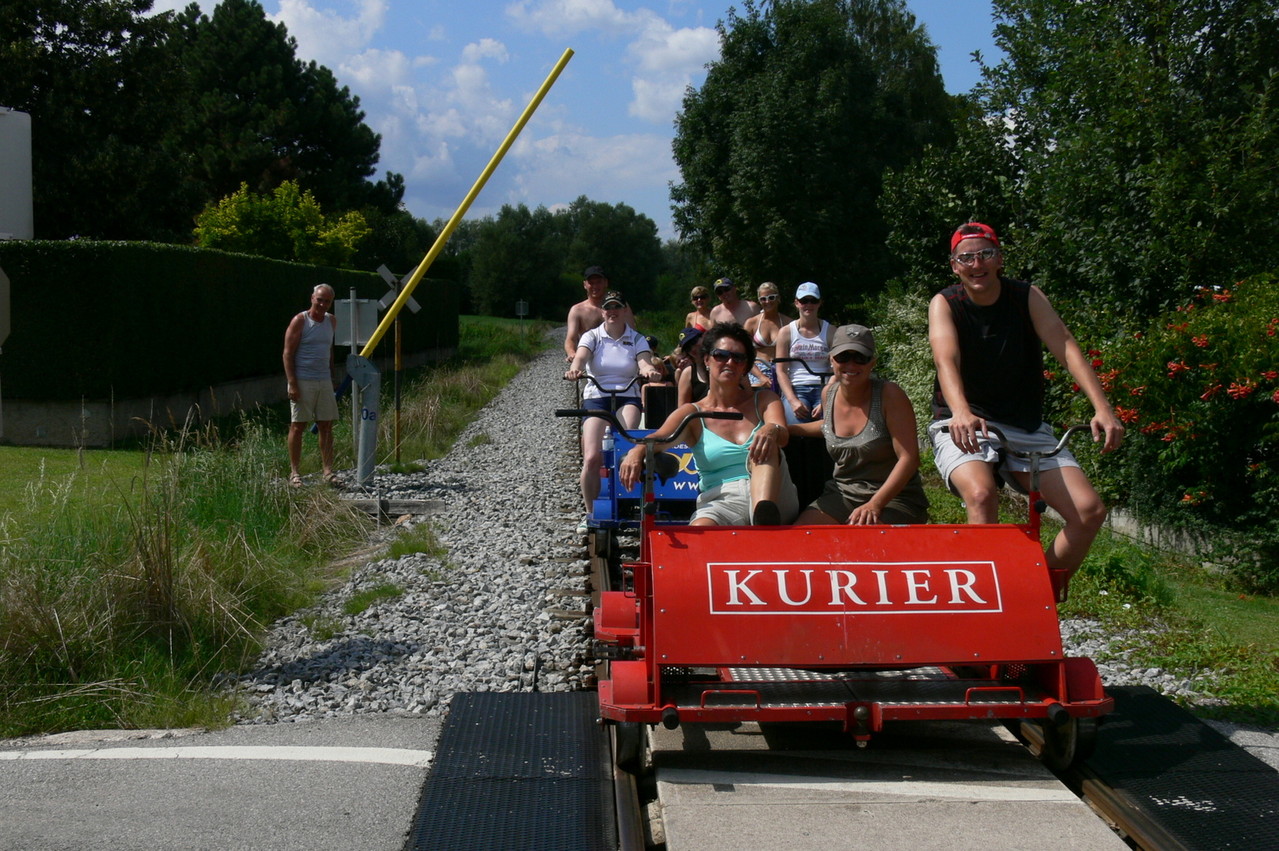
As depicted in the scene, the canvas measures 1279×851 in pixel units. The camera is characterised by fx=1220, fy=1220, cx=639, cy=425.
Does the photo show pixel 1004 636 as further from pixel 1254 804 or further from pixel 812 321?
pixel 812 321

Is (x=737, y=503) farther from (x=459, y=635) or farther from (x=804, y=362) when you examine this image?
(x=804, y=362)

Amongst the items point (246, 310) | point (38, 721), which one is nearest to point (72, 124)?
point (246, 310)

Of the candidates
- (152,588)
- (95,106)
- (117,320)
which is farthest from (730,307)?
(95,106)

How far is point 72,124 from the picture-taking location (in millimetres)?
28234

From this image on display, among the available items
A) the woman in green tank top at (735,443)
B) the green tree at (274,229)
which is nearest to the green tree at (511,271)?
the green tree at (274,229)

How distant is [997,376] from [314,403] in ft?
27.0

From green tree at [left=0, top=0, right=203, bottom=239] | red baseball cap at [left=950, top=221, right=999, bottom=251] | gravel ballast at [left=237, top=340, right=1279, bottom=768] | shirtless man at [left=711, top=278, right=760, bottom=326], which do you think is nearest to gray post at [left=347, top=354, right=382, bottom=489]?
gravel ballast at [left=237, top=340, right=1279, bottom=768]

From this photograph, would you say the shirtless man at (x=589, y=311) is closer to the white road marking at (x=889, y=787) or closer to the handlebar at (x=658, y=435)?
the handlebar at (x=658, y=435)

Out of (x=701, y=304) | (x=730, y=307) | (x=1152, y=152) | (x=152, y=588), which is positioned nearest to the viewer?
(x=152, y=588)

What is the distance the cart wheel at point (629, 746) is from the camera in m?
4.45

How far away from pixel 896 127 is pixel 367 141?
107 ft

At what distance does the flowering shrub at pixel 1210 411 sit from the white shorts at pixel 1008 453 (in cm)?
356

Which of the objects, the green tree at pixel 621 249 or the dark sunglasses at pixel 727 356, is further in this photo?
the green tree at pixel 621 249

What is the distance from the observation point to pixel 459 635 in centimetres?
678
